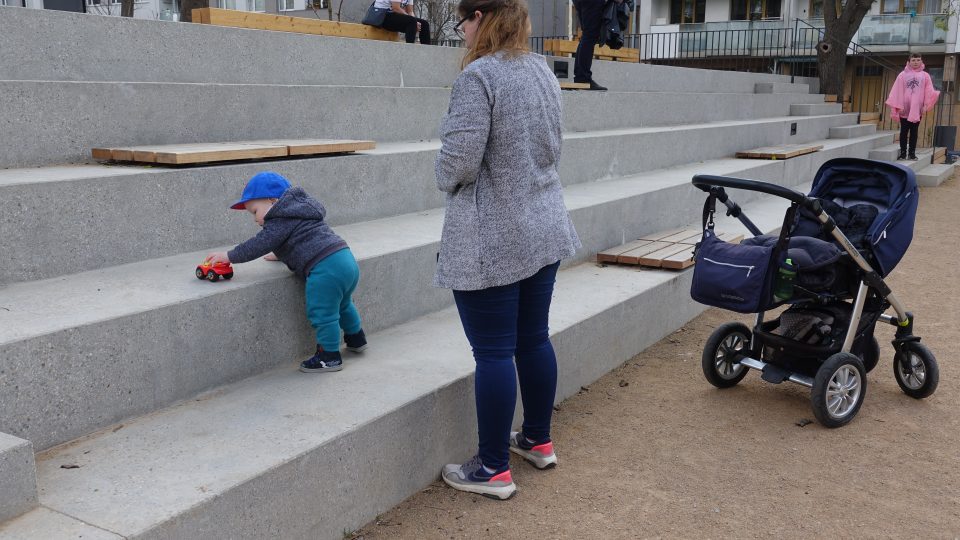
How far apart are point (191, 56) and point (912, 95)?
46.4 ft

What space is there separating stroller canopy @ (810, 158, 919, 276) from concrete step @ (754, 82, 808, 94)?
11944 mm

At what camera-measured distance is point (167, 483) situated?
8.80ft

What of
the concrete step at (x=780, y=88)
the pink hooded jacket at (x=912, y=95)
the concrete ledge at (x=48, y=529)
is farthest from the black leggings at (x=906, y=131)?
the concrete ledge at (x=48, y=529)

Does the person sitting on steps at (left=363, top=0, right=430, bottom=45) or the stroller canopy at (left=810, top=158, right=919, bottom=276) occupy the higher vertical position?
the person sitting on steps at (left=363, top=0, right=430, bottom=45)

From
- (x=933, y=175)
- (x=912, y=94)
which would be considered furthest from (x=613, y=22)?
(x=912, y=94)

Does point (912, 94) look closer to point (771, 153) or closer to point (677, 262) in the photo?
point (771, 153)

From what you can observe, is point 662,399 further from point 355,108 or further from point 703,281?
point 355,108

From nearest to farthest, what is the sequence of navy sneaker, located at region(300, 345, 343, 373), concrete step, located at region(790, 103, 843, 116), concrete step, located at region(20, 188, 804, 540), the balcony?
concrete step, located at region(20, 188, 804, 540) → navy sneaker, located at region(300, 345, 343, 373) → concrete step, located at region(790, 103, 843, 116) → the balcony

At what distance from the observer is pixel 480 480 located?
3568 mm

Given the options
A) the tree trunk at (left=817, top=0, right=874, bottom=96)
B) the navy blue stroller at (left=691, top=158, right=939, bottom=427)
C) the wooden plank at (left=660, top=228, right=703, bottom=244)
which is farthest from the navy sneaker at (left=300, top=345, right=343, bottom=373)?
the tree trunk at (left=817, top=0, right=874, bottom=96)

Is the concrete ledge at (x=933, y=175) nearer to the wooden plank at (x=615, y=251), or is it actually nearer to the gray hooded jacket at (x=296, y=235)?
the wooden plank at (x=615, y=251)

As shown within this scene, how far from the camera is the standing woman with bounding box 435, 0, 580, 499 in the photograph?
3084 mm

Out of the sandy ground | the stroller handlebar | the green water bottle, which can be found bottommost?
the sandy ground

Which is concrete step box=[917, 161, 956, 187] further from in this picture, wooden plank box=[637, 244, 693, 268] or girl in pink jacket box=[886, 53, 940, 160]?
wooden plank box=[637, 244, 693, 268]
